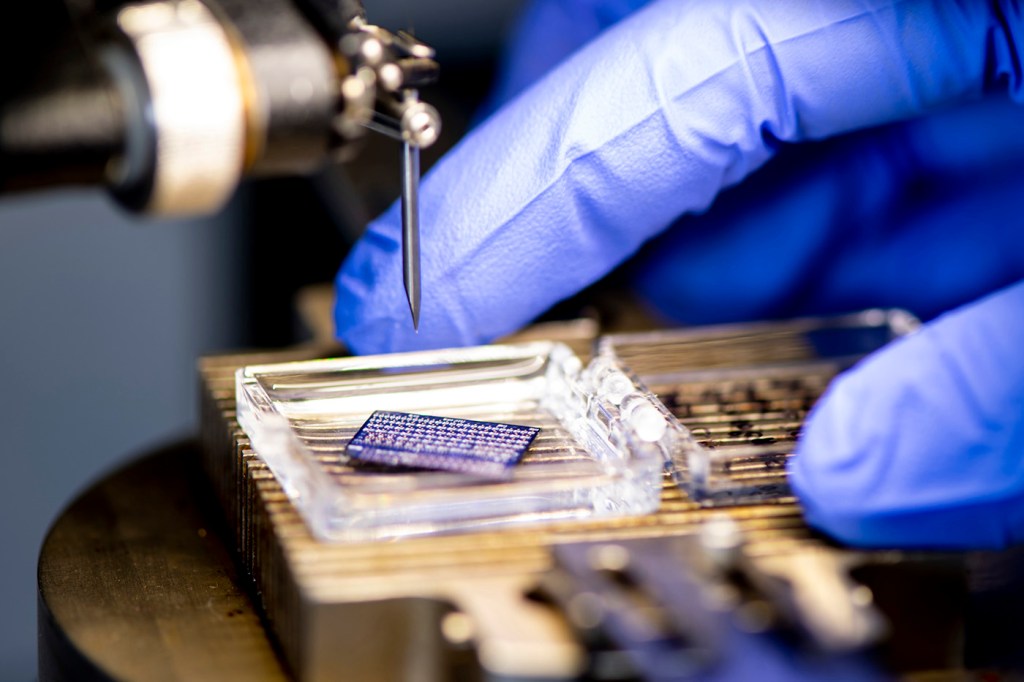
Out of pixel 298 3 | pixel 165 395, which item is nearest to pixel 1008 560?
pixel 298 3

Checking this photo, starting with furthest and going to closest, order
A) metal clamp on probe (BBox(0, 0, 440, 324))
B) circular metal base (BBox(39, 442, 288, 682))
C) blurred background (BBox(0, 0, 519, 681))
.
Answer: blurred background (BBox(0, 0, 519, 681)) < circular metal base (BBox(39, 442, 288, 682)) < metal clamp on probe (BBox(0, 0, 440, 324))

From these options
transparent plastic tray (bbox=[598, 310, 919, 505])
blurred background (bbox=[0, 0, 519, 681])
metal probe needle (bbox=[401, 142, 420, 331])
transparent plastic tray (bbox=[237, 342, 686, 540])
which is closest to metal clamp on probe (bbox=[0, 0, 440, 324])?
metal probe needle (bbox=[401, 142, 420, 331])

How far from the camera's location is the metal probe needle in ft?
2.97

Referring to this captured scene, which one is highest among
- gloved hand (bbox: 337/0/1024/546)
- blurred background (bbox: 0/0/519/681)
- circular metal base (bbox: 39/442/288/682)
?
gloved hand (bbox: 337/0/1024/546)

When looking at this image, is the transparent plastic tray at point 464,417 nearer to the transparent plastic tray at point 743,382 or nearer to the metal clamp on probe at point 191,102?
the transparent plastic tray at point 743,382

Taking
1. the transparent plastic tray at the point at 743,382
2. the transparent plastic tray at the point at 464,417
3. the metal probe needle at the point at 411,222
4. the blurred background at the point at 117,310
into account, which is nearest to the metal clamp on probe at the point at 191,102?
the metal probe needle at the point at 411,222

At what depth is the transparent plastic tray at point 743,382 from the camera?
0.92 meters

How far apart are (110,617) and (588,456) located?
14.1 inches

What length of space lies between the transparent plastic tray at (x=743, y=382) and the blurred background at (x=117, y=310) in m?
1.06

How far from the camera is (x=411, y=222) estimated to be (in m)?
0.93

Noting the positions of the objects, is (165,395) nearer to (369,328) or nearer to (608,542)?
(369,328)

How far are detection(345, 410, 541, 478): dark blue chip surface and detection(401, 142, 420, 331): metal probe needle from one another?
0.09 metres

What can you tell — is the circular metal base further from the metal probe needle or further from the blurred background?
the blurred background

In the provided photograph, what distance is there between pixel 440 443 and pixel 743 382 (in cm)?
32
